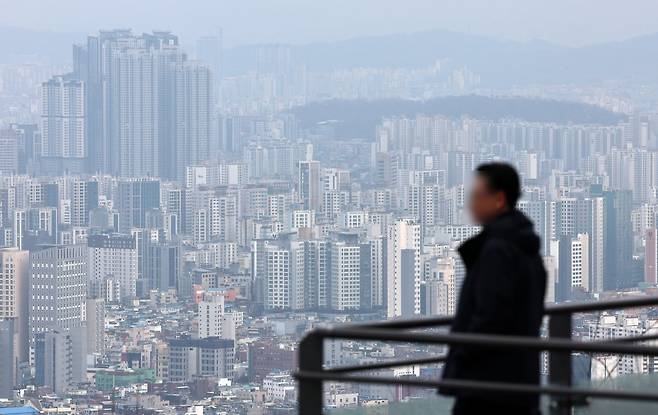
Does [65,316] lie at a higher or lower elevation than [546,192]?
lower

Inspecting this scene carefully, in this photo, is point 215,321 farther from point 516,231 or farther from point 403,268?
point 516,231

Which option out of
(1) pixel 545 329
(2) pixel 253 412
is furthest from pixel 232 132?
(1) pixel 545 329

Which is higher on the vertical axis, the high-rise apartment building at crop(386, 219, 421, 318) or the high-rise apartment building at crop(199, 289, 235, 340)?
the high-rise apartment building at crop(386, 219, 421, 318)

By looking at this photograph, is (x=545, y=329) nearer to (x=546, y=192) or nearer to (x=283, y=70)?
(x=546, y=192)

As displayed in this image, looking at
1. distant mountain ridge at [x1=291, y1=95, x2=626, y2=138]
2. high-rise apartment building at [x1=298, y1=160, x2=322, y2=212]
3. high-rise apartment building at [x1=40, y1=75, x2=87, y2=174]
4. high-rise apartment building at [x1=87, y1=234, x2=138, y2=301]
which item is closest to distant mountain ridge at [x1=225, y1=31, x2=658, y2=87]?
distant mountain ridge at [x1=291, y1=95, x2=626, y2=138]

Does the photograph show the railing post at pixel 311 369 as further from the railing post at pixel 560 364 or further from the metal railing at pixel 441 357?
the railing post at pixel 560 364

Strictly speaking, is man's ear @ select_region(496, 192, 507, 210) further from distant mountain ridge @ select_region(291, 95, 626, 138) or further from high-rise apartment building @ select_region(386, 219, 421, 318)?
distant mountain ridge @ select_region(291, 95, 626, 138)

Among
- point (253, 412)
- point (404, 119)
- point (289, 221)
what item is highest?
point (404, 119)

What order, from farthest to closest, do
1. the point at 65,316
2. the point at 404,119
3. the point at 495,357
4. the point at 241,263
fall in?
the point at 404,119 < the point at 241,263 < the point at 65,316 < the point at 495,357
